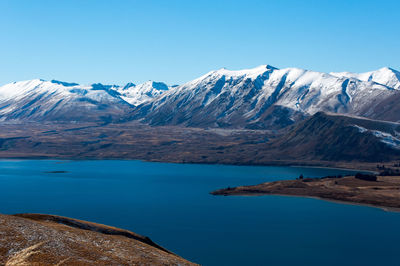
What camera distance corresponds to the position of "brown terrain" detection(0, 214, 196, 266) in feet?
155

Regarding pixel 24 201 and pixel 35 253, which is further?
pixel 24 201

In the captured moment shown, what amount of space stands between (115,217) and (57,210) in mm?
27447

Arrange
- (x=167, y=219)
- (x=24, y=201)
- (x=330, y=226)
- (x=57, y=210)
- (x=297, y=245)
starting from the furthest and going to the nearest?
(x=24, y=201) → (x=57, y=210) → (x=167, y=219) → (x=330, y=226) → (x=297, y=245)

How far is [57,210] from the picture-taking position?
17788cm

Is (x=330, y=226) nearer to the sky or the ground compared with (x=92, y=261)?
nearer to the ground

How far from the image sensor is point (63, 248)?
50.6 metres

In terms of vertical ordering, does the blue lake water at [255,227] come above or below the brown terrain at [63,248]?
below

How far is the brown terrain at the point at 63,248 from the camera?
47.4 meters

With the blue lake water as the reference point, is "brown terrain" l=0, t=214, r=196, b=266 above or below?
above

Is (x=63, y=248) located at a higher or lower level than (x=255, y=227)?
higher

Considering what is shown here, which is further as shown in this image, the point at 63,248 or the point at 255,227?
the point at 255,227

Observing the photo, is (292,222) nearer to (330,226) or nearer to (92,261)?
(330,226)

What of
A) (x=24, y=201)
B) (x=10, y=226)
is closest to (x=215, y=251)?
(x=10, y=226)

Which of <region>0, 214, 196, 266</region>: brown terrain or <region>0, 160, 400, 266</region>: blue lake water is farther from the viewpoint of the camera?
<region>0, 160, 400, 266</region>: blue lake water
